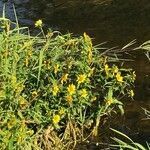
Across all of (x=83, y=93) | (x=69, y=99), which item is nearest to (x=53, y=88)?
(x=69, y=99)

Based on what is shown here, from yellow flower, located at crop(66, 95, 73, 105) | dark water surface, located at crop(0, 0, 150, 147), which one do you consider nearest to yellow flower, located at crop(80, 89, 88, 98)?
yellow flower, located at crop(66, 95, 73, 105)

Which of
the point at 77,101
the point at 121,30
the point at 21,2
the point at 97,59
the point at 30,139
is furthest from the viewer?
the point at 21,2

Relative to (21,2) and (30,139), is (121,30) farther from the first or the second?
(30,139)

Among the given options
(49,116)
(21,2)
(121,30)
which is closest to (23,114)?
(49,116)

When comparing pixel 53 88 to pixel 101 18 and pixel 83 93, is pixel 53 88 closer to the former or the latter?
pixel 83 93

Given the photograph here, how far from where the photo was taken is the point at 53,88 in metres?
5.08

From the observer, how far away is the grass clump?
495 cm

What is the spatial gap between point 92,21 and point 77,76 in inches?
152

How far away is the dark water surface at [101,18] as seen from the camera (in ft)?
26.6

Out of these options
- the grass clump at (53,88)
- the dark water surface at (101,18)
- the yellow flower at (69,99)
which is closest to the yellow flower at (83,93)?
the grass clump at (53,88)

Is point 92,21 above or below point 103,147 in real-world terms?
above

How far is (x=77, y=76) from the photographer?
5.36 meters

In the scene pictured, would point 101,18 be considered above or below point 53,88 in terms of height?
above

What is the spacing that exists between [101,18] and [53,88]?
167 inches
